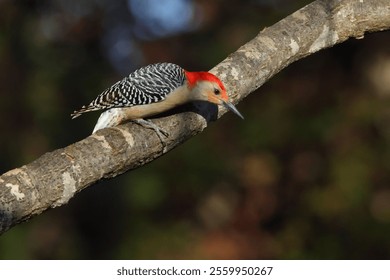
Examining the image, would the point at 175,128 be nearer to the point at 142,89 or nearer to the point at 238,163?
the point at 142,89

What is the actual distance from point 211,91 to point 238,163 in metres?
5.02

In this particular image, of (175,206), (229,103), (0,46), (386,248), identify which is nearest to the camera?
(229,103)

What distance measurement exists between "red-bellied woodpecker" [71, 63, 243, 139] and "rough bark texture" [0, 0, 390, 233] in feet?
0.37

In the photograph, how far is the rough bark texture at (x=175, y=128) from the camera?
12.3 ft

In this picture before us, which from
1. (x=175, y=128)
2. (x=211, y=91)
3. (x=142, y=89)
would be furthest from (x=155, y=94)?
(x=175, y=128)

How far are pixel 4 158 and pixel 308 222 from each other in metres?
3.79

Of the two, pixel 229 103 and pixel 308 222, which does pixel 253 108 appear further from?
pixel 229 103

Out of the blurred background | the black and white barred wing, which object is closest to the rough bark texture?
the black and white barred wing

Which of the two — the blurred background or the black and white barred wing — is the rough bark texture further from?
the blurred background

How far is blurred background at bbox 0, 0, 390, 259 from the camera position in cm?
945

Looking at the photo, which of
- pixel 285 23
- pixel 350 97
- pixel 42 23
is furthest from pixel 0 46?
pixel 285 23

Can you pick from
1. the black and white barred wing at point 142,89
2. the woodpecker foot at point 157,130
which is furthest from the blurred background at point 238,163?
the woodpecker foot at point 157,130

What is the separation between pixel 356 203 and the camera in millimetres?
9328

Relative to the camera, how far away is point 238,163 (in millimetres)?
9844
